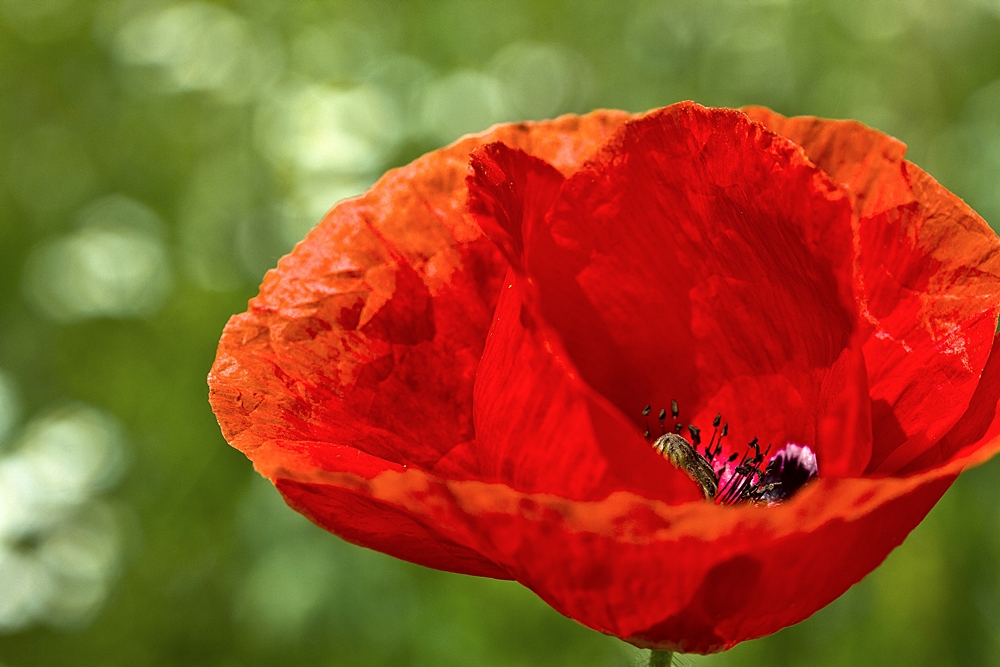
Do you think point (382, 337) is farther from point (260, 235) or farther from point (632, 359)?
point (260, 235)

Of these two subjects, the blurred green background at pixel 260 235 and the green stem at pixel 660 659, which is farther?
the blurred green background at pixel 260 235

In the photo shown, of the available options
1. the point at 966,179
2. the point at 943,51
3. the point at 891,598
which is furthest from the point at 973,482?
the point at 943,51

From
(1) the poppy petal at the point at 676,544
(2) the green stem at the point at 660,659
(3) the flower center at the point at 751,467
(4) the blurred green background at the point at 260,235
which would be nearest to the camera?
(1) the poppy petal at the point at 676,544

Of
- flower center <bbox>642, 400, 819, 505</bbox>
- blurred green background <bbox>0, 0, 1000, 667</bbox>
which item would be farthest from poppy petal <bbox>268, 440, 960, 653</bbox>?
blurred green background <bbox>0, 0, 1000, 667</bbox>

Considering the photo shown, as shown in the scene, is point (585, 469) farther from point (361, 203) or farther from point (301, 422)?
point (361, 203)

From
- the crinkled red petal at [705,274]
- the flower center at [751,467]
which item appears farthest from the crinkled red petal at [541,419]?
the flower center at [751,467]

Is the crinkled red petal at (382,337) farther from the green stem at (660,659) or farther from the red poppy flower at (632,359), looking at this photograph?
the green stem at (660,659)

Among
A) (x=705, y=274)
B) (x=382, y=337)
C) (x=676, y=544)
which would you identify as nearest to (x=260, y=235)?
(x=382, y=337)

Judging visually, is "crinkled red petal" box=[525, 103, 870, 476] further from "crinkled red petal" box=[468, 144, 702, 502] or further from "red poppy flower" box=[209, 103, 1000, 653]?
"crinkled red petal" box=[468, 144, 702, 502]
